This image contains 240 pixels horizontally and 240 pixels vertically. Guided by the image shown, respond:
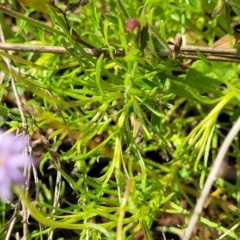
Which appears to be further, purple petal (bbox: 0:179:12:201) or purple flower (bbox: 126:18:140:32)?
purple flower (bbox: 126:18:140:32)

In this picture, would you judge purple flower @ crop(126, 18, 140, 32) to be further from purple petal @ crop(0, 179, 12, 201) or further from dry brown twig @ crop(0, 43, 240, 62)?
purple petal @ crop(0, 179, 12, 201)

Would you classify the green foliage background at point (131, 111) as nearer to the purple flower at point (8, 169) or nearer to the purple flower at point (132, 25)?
the purple flower at point (132, 25)

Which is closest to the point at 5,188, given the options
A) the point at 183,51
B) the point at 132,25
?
the point at 132,25

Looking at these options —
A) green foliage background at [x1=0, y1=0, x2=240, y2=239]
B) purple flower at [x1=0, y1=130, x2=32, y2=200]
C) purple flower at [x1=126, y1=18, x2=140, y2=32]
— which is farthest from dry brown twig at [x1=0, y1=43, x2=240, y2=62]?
purple flower at [x1=0, y1=130, x2=32, y2=200]

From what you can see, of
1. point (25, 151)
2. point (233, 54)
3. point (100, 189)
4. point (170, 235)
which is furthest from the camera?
point (170, 235)

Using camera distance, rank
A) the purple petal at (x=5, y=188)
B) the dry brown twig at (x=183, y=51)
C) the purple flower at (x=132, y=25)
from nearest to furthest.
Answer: the purple petal at (x=5, y=188)
the purple flower at (x=132, y=25)
the dry brown twig at (x=183, y=51)

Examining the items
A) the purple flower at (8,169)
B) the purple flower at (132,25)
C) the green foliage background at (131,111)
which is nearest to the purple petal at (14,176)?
the purple flower at (8,169)

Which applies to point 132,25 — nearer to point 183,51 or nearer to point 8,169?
point 183,51

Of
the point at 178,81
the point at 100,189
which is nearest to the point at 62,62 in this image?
the point at 178,81

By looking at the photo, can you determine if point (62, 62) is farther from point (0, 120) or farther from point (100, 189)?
point (100, 189)

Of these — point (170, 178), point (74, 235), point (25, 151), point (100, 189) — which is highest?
point (25, 151)

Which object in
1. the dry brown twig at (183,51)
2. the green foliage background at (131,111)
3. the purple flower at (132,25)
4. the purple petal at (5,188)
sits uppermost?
the purple flower at (132,25)
